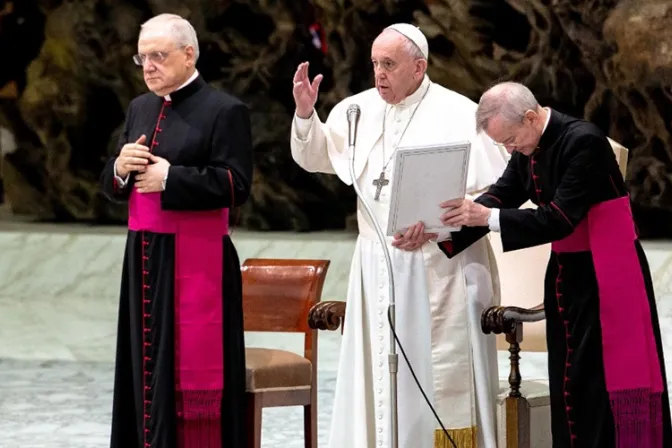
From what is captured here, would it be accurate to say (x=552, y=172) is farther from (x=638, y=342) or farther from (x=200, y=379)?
Result: (x=200, y=379)

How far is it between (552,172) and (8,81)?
28.3 feet

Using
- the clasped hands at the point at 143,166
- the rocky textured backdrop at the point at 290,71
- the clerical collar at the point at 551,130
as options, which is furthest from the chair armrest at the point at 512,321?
the rocky textured backdrop at the point at 290,71

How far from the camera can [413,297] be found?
5.65 metres

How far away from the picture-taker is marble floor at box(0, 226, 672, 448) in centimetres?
735

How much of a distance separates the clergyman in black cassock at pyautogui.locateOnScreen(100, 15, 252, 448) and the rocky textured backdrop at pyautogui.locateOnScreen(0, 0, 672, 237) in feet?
16.6

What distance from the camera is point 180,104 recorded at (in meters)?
5.54

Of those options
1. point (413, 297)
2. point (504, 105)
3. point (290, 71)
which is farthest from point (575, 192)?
point (290, 71)

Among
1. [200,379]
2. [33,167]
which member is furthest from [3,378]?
[33,167]

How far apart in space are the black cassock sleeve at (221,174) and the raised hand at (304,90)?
0.71 feet

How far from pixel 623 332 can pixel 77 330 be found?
5.71 meters

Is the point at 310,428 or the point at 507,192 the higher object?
the point at 507,192

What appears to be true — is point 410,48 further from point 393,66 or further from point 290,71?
point 290,71

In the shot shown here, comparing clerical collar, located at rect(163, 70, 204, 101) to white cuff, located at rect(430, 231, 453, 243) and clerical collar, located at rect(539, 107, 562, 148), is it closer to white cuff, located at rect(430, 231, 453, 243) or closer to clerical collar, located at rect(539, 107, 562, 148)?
white cuff, located at rect(430, 231, 453, 243)

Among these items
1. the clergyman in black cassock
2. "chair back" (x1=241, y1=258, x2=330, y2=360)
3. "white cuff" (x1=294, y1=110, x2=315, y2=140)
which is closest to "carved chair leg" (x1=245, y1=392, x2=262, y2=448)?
the clergyman in black cassock
